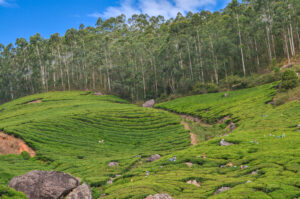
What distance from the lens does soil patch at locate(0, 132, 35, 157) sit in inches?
1200

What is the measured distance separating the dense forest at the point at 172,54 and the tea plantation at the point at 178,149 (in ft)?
74.5

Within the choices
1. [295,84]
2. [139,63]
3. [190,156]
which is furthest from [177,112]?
[139,63]

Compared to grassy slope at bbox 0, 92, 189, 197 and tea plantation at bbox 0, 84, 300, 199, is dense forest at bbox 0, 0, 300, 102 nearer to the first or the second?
tea plantation at bbox 0, 84, 300, 199

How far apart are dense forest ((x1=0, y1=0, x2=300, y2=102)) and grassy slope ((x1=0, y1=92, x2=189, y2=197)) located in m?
34.0

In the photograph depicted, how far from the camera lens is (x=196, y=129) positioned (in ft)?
139

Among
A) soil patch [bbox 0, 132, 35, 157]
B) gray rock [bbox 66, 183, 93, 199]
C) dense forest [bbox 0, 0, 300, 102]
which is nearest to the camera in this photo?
gray rock [bbox 66, 183, 93, 199]

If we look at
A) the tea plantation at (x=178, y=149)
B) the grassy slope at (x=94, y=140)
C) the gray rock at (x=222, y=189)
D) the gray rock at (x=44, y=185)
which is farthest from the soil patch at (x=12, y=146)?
the gray rock at (x=222, y=189)

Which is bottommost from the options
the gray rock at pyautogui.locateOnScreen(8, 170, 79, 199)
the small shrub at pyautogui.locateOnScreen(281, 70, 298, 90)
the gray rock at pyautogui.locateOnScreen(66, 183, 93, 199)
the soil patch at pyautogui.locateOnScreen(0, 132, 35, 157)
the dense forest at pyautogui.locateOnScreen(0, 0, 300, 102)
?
the gray rock at pyautogui.locateOnScreen(66, 183, 93, 199)

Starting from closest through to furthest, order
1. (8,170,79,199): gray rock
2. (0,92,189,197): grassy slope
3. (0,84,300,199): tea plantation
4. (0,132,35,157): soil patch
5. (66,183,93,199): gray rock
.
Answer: (0,84,300,199): tea plantation, (8,170,79,199): gray rock, (66,183,93,199): gray rock, (0,92,189,197): grassy slope, (0,132,35,157): soil patch

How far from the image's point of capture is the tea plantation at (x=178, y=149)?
14.1 m

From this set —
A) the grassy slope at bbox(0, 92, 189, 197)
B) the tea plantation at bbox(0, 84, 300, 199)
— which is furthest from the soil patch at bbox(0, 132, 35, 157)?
the tea plantation at bbox(0, 84, 300, 199)

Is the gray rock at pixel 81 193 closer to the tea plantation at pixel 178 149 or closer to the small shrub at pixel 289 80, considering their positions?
the tea plantation at pixel 178 149

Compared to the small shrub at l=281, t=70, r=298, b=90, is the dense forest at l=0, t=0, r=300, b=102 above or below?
above

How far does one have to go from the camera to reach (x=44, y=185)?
598 inches
